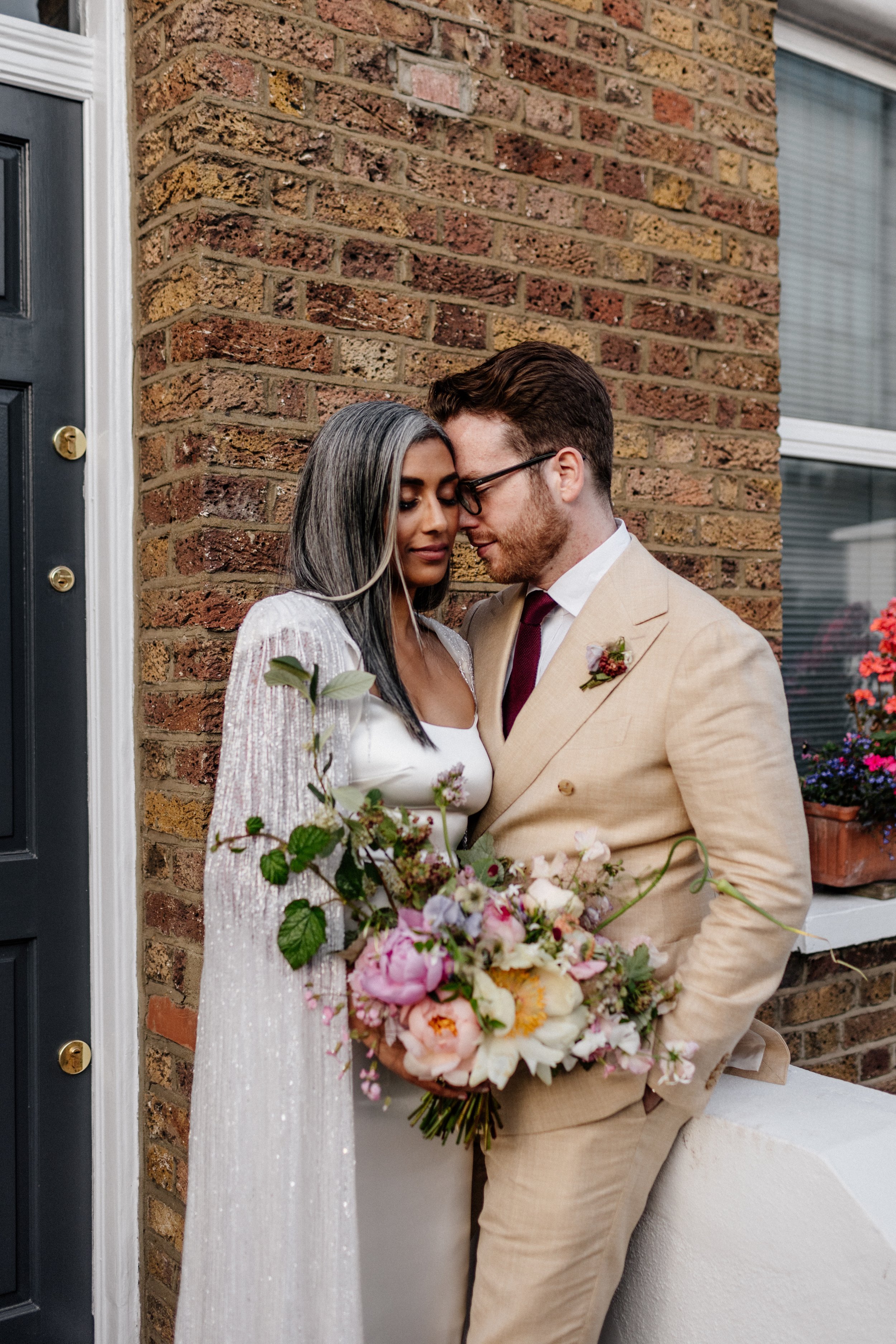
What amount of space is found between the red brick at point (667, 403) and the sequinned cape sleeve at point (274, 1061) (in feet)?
5.31

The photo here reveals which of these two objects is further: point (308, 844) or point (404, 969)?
point (308, 844)

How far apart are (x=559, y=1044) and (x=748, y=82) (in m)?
2.96

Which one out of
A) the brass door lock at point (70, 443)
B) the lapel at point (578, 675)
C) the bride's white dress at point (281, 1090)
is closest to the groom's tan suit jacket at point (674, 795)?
the lapel at point (578, 675)

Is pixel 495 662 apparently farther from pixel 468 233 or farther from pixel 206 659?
pixel 468 233

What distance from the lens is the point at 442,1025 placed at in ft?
5.25

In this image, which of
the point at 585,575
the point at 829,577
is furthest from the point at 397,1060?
the point at 829,577

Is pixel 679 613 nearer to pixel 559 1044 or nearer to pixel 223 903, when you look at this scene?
pixel 559 1044

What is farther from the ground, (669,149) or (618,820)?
(669,149)

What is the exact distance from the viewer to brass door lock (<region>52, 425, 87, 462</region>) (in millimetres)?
2660

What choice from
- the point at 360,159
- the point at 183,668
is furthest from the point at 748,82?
the point at 183,668

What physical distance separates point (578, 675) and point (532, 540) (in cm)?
31

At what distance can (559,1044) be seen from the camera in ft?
5.40

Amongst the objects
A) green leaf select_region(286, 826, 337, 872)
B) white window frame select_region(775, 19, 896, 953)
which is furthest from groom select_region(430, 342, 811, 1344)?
white window frame select_region(775, 19, 896, 953)

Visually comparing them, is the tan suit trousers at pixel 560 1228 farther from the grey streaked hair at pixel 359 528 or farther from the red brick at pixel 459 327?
the red brick at pixel 459 327
